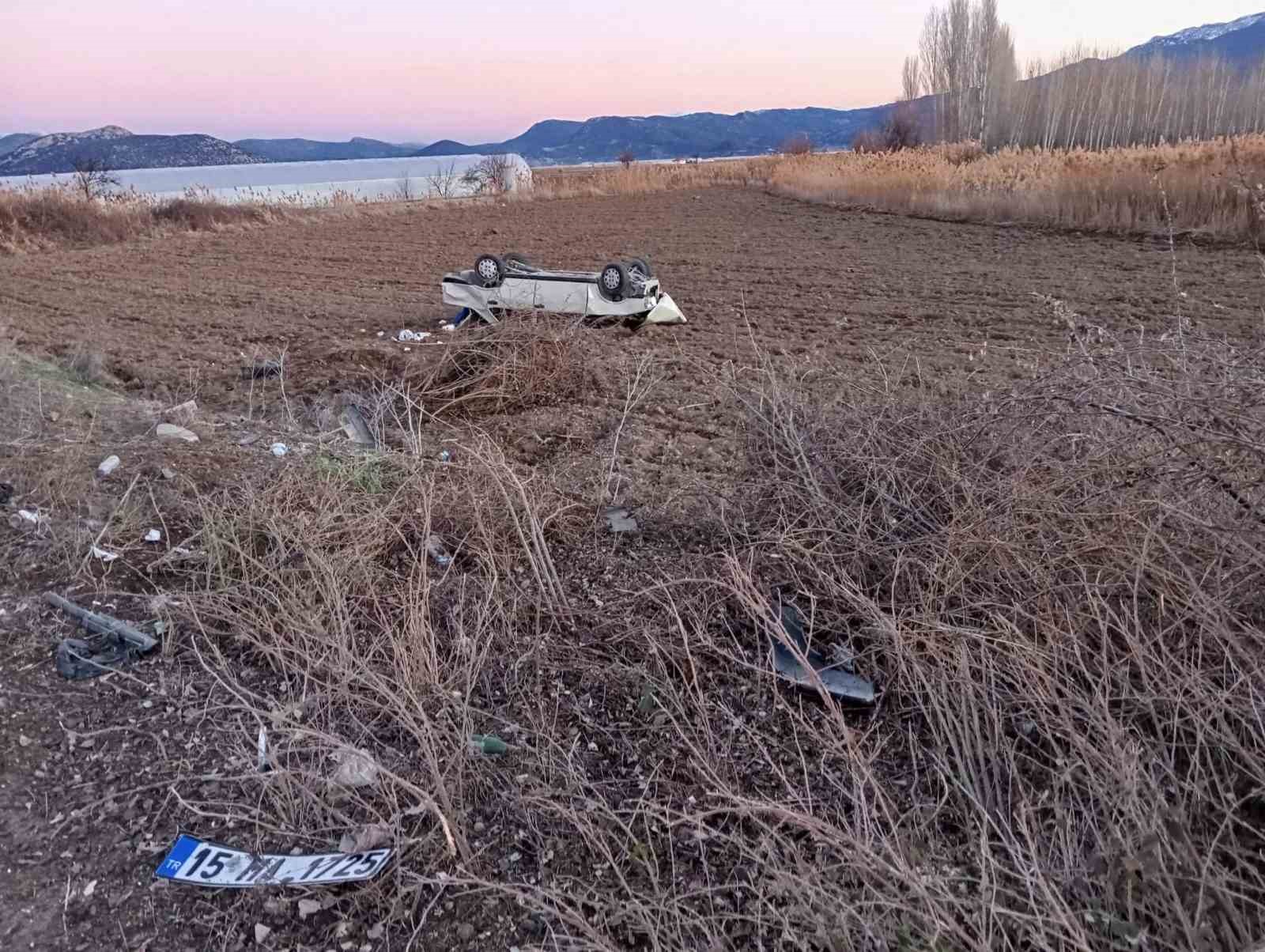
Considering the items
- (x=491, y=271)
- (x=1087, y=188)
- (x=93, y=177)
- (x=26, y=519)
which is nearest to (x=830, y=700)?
(x=26, y=519)

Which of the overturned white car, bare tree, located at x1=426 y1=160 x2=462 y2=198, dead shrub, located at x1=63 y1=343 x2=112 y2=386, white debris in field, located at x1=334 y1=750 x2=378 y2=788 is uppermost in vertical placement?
bare tree, located at x1=426 y1=160 x2=462 y2=198

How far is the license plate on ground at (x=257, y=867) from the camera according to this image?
216 cm

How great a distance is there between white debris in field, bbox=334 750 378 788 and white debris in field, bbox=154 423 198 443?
2.99 meters

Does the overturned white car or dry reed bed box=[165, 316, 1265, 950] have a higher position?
the overturned white car

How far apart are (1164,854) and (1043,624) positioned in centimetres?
69

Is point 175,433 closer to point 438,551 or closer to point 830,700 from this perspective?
point 438,551

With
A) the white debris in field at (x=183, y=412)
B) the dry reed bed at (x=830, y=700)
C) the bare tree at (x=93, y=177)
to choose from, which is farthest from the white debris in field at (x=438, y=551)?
the bare tree at (x=93, y=177)

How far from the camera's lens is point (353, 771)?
251cm

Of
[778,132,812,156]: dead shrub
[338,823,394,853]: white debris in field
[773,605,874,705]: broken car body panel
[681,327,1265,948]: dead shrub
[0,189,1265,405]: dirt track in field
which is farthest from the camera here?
[778,132,812,156]: dead shrub

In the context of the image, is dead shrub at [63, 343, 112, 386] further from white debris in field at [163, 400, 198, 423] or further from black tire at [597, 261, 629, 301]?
black tire at [597, 261, 629, 301]

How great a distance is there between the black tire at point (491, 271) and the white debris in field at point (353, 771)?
19.5 ft

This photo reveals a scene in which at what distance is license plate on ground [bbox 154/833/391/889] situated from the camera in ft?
7.09

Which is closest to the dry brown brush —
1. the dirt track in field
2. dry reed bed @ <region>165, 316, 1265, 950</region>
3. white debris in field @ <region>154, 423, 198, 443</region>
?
the dirt track in field

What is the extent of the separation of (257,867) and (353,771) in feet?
1.16
